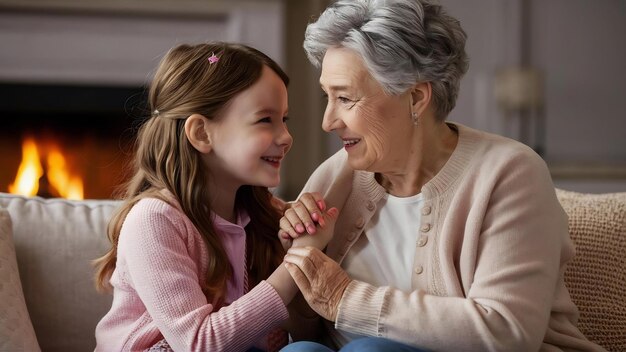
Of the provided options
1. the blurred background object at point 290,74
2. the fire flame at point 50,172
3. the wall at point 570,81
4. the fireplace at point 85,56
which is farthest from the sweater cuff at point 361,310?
the wall at point 570,81

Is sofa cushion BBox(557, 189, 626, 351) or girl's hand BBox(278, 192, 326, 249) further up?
girl's hand BBox(278, 192, 326, 249)

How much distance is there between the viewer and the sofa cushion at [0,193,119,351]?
1964 millimetres

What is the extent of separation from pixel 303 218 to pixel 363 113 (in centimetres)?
24

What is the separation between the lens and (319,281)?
5.21 feet

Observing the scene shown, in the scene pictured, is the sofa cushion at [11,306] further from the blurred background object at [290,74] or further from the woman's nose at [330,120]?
the blurred background object at [290,74]

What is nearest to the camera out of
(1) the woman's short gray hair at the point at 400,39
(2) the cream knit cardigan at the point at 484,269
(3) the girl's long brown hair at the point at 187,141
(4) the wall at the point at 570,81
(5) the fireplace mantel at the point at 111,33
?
(2) the cream knit cardigan at the point at 484,269

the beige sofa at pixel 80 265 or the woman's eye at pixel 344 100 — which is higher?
the woman's eye at pixel 344 100

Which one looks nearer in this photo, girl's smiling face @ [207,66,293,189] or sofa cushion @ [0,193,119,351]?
girl's smiling face @ [207,66,293,189]

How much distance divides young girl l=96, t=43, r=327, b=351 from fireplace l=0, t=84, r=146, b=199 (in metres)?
2.16

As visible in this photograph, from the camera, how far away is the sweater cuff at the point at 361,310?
1526mm

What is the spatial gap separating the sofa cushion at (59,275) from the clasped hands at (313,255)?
53cm

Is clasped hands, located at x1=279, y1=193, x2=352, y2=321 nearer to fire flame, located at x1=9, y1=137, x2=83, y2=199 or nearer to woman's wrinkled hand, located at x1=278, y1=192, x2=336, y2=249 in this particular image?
woman's wrinkled hand, located at x1=278, y1=192, x2=336, y2=249

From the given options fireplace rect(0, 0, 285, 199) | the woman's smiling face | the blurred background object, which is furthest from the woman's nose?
fireplace rect(0, 0, 285, 199)

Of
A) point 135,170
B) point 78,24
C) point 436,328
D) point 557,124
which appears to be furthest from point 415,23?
point 557,124
